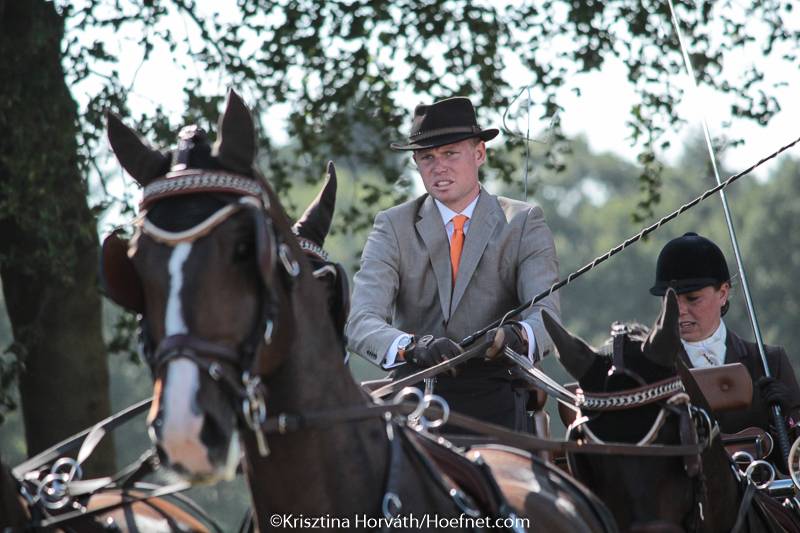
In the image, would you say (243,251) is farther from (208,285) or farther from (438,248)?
(438,248)

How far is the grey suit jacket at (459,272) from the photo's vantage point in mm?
6281

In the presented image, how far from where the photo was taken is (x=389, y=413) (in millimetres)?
4281

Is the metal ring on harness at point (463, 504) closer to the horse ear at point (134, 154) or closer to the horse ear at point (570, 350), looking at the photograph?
the horse ear at point (570, 350)

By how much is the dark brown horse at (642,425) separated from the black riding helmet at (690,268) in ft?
4.72

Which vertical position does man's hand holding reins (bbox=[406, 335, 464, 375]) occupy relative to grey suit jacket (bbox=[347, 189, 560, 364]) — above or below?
below

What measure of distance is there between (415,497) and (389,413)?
0.27 meters

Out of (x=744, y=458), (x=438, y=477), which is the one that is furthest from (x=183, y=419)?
(x=744, y=458)

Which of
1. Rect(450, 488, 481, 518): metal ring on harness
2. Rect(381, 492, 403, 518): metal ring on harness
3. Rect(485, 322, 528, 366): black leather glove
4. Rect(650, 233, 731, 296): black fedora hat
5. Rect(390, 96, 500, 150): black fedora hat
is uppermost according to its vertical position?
Rect(390, 96, 500, 150): black fedora hat

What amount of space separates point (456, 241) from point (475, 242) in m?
0.13

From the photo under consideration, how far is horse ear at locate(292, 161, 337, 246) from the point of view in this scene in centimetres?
457

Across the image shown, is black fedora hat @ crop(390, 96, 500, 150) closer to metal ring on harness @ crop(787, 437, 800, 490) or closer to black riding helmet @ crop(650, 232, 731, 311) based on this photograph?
black riding helmet @ crop(650, 232, 731, 311)

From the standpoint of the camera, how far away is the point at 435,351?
18.5ft

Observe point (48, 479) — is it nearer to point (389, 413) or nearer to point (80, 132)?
point (389, 413)

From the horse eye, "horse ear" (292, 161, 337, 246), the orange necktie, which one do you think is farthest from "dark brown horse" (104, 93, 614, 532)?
the orange necktie
